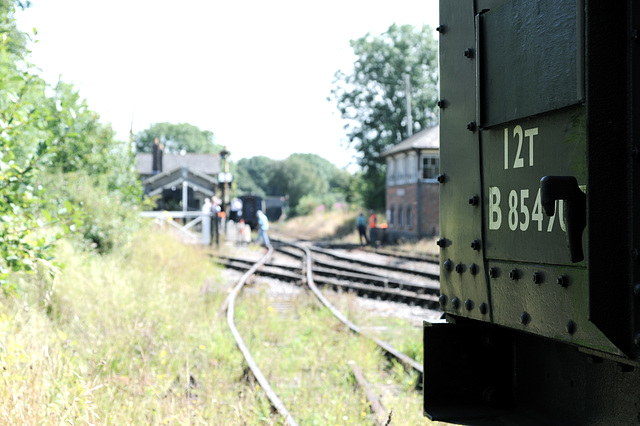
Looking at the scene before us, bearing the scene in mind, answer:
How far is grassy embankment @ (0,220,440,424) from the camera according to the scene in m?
4.81

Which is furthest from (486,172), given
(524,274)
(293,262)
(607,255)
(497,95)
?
(293,262)

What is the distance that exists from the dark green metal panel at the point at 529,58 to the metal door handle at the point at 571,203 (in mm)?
262

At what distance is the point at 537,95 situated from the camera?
95.0 inches

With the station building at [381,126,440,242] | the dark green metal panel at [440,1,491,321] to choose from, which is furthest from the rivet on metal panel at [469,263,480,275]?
the station building at [381,126,440,242]

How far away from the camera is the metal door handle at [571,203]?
209cm

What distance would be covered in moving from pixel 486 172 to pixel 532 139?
1.11ft

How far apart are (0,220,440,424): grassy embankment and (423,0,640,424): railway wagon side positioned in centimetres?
184

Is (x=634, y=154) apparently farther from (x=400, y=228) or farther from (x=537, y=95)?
(x=400, y=228)

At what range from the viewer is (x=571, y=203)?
83.0 inches

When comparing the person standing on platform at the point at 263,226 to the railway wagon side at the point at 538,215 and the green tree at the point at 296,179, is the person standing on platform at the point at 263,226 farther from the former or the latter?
the green tree at the point at 296,179

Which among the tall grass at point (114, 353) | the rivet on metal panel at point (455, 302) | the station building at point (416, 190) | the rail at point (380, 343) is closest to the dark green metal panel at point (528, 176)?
the rivet on metal panel at point (455, 302)

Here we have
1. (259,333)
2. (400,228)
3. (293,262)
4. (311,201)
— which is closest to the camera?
(259,333)

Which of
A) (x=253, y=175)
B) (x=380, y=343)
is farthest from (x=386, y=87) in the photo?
(x=253, y=175)

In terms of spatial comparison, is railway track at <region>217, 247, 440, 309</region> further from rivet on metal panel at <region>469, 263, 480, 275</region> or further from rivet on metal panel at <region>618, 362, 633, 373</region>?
rivet on metal panel at <region>618, 362, 633, 373</region>
